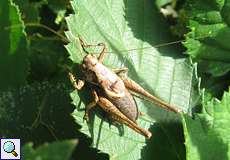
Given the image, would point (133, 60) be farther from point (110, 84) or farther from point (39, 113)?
point (39, 113)

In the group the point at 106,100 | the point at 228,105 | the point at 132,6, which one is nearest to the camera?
the point at 228,105

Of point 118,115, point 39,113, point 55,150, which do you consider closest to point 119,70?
point 118,115

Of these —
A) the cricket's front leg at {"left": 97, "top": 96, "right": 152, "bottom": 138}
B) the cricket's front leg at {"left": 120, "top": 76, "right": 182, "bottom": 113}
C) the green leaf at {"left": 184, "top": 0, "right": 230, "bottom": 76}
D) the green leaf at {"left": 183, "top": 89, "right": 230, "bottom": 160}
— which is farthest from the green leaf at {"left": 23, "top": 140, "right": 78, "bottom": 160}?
the green leaf at {"left": 184, "top": 0, "right": 230, "bottom": 76}

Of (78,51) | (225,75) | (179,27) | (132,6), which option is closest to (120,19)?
(132,6)

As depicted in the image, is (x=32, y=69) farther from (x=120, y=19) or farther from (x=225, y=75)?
(x=225, y=75)

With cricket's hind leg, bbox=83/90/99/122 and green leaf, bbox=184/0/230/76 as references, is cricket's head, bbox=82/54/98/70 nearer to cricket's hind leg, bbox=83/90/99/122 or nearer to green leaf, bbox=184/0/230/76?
cricket's hind leg, bbox=83/90/99/122

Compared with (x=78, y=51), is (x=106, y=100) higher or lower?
lower
